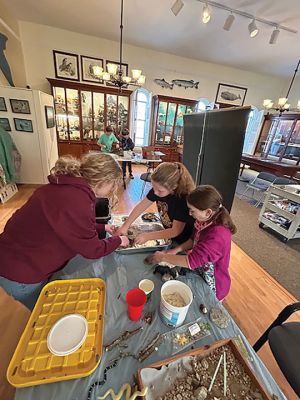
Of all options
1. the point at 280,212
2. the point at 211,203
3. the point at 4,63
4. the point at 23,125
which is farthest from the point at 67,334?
the point at 4,63

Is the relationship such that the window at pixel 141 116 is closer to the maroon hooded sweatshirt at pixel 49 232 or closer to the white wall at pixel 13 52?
the white wall at pixel 13 52

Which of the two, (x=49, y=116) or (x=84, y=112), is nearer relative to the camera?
(x=49, y=116)

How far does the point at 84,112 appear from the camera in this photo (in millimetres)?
4809

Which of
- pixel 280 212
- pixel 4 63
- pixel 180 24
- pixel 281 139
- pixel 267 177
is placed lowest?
pixel 280 212

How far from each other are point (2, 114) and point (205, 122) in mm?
3529

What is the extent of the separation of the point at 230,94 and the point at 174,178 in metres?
6.51

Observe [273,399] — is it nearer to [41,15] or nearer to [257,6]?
[257,6]

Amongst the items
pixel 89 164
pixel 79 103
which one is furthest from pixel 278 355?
pixel 79 103

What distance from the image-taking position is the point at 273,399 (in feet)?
1.63

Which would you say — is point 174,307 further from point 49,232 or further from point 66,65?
point 66,65

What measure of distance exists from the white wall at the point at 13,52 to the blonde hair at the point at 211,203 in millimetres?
4638

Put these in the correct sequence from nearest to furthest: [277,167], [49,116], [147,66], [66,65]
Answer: [49,116]
[277,167]
[66,65]
[147,66]

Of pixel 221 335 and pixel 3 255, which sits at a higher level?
pixel 3 255

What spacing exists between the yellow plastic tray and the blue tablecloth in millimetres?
24
